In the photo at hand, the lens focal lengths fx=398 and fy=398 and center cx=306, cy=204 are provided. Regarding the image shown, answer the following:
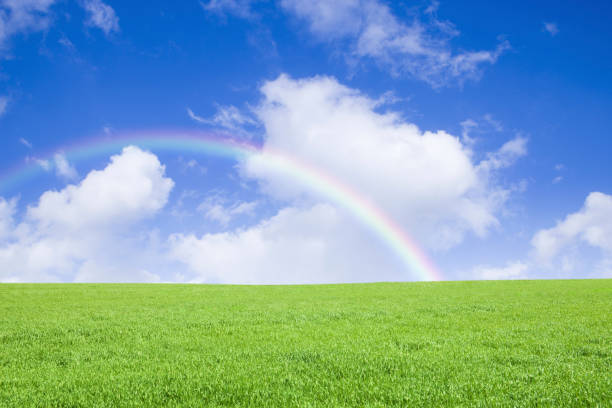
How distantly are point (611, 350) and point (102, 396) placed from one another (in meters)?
12.3

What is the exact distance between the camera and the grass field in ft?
24.3

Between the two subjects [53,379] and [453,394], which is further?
[53,379]

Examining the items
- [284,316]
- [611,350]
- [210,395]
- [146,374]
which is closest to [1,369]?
[146,374]

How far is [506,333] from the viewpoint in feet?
42.4

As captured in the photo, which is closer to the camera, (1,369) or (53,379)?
(53,379)

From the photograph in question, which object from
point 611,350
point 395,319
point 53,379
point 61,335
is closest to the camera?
point 53,379

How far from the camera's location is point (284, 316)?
56.1 feet

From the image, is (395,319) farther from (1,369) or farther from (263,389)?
(1,369)

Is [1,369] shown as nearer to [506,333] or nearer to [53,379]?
[53,379]

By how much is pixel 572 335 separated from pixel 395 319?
19.5 ft

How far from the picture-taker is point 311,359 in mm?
9703

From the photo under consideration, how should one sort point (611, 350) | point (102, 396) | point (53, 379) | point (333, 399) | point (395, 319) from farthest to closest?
point (395, 319) < point (611, 350) < point (53, 379) < point (102, 396) < point (333, 399)

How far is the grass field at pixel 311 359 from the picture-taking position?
24.3ft

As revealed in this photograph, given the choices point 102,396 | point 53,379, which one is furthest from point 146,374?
point 53,379
